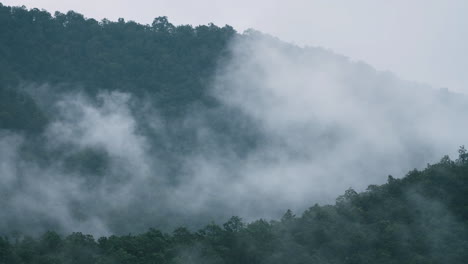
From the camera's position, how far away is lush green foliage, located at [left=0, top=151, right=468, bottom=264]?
2275cm

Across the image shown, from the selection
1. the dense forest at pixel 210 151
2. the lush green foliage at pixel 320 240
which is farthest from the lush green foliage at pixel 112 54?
the lush green foliage at pixel 320 240

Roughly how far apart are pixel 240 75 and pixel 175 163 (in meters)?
14.6

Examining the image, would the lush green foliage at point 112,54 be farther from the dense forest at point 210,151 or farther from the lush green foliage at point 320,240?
the lush green foliage at point 320,240

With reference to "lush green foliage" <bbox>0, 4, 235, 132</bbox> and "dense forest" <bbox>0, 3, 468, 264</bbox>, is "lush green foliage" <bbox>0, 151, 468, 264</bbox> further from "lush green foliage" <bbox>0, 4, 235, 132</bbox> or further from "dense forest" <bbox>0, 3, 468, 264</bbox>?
"lush green foliage" <bbox>0, 4, 235, 132</bbox>

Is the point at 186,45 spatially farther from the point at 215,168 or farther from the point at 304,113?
the point at 215,168

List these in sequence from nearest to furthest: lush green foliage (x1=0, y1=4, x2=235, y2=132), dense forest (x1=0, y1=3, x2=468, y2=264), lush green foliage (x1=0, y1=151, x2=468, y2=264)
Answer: lush green foliage (x1=0, y1=151, x2=468, y2=264)
dense forest (x1=0, y1=3, x2=468, y2=264)
lush green foliage (x1=0, y1=4, x2=235, y2=132)

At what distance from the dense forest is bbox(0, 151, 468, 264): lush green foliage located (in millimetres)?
62

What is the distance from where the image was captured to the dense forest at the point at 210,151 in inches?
953

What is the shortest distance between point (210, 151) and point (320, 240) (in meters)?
18.7

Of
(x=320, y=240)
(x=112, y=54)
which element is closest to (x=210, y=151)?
(x=112, y=54)

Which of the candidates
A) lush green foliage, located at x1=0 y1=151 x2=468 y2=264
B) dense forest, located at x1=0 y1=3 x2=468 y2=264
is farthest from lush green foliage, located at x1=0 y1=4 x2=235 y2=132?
lush green foliage, located at x1=0 y1=151 x2=468 y2=264

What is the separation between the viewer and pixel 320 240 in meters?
24.8

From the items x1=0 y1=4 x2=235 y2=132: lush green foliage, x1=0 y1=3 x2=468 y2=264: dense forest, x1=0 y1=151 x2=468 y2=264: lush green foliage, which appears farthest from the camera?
x1=0 y1=4 x2=235 y2=132: lush green foliage

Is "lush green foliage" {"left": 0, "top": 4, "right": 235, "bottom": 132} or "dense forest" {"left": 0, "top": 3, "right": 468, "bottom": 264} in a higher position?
"lush green foliage" {"left": 0, "top": 4, "right": 235, "bottom": 132}
